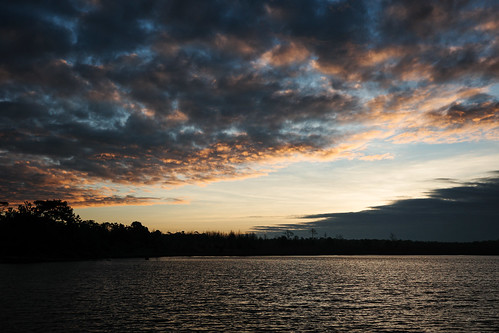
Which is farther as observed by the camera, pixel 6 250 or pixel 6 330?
pixel 6 250

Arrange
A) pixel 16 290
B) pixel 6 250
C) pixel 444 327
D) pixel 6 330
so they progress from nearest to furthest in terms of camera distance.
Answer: pixel 6 330 → pixel 444 327 → pixel 16 290 → pixel 6 250

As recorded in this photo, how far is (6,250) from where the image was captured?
168 m

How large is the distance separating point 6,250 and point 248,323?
559ft

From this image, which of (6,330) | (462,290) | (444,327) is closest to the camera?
(6,330)

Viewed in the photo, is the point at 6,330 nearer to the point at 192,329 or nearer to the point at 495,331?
the point at 192,329

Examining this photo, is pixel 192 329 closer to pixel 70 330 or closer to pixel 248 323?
pixel 248 323

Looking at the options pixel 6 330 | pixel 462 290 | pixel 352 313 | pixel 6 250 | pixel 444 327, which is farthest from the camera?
pixel 6 250

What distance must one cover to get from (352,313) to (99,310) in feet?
104

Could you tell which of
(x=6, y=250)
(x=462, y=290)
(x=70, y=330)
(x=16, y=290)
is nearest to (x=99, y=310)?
(x=70, y=330)

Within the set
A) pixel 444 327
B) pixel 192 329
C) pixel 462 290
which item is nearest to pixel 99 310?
pixel 192 329

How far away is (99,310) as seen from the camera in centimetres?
4709

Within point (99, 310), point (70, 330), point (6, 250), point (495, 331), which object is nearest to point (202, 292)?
point (99, 310)

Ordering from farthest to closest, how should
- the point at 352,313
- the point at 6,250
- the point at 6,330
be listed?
the point at 6,250 < the point at 352,313 < the point at 6,330

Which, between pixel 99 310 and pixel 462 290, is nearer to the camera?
pixel 99 310
